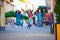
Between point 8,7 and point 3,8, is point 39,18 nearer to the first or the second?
point 8,7

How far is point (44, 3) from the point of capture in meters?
23.7

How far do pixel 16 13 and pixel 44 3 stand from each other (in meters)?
2.94

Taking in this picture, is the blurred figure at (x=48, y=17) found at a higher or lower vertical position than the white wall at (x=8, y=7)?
lower

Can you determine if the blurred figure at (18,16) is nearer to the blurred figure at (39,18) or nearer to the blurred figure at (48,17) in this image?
the blurred figure at (39,18)

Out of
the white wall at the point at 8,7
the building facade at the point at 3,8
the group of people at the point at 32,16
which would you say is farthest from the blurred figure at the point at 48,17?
the building facade at the point at 3,8

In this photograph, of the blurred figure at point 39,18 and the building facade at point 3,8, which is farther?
the building facade at point 3,8

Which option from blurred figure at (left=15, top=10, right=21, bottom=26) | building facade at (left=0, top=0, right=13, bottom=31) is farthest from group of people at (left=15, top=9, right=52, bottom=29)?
building facade at (left=0, top=0, right=13, bottom=31)

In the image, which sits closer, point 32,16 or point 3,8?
point 32,16

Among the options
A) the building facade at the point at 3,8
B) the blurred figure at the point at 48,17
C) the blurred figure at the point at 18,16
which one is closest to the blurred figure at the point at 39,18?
the blurred figure at the point at 48,17

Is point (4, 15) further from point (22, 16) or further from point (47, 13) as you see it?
point (47, 13)

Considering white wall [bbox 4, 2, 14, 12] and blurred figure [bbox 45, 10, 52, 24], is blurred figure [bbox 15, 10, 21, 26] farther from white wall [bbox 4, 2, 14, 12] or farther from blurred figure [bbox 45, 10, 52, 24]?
blurred figure [bbox 45, 10, 52, 24]

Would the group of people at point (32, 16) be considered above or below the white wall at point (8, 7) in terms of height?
below

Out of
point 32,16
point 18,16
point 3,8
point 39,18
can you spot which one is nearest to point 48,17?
point 39,18

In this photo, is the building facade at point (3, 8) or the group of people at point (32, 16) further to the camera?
the building facade at point (3, 8)
